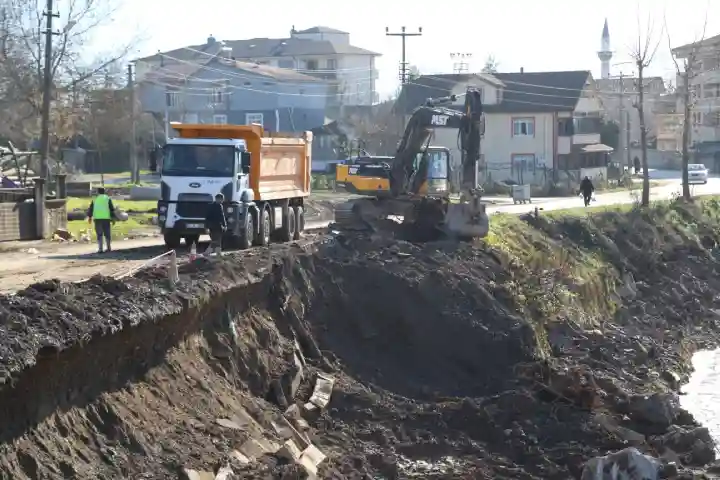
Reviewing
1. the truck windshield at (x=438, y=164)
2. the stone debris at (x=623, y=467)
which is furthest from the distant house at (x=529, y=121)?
the stone debris at (x=623, y=467)

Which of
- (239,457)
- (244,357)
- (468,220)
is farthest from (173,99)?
(239,457)

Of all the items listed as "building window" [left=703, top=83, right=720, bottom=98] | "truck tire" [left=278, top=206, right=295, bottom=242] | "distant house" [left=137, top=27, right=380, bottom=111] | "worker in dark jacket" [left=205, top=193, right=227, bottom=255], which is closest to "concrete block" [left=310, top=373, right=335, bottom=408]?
"worker in dark jacket" [left=205, top=193, right=227, bottom=255]

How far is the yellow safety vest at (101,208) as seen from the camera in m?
27.1

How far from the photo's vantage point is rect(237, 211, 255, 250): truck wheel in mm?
27047

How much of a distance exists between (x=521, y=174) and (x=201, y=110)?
25797 millimetres

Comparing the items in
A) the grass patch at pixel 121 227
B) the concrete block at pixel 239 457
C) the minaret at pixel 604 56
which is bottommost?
the concrete block at pixel 239 457

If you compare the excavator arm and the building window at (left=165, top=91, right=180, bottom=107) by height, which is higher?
the building window at (left=165, top=91, right=180, bottom=107)

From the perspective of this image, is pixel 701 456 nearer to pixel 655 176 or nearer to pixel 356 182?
pixel 356 182

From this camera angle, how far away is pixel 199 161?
2708cm

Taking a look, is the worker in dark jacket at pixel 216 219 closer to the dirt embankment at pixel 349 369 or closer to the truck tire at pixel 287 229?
the dirt embankment at pixel 349 369

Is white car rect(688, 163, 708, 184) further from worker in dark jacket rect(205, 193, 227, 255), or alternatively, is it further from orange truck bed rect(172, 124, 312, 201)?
worker in dark jacket rect(205, 193, 227, 255)

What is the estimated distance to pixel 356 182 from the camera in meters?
50.2

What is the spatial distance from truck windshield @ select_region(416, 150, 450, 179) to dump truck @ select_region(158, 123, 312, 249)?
720 cm

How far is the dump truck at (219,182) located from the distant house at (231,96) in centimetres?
5730
